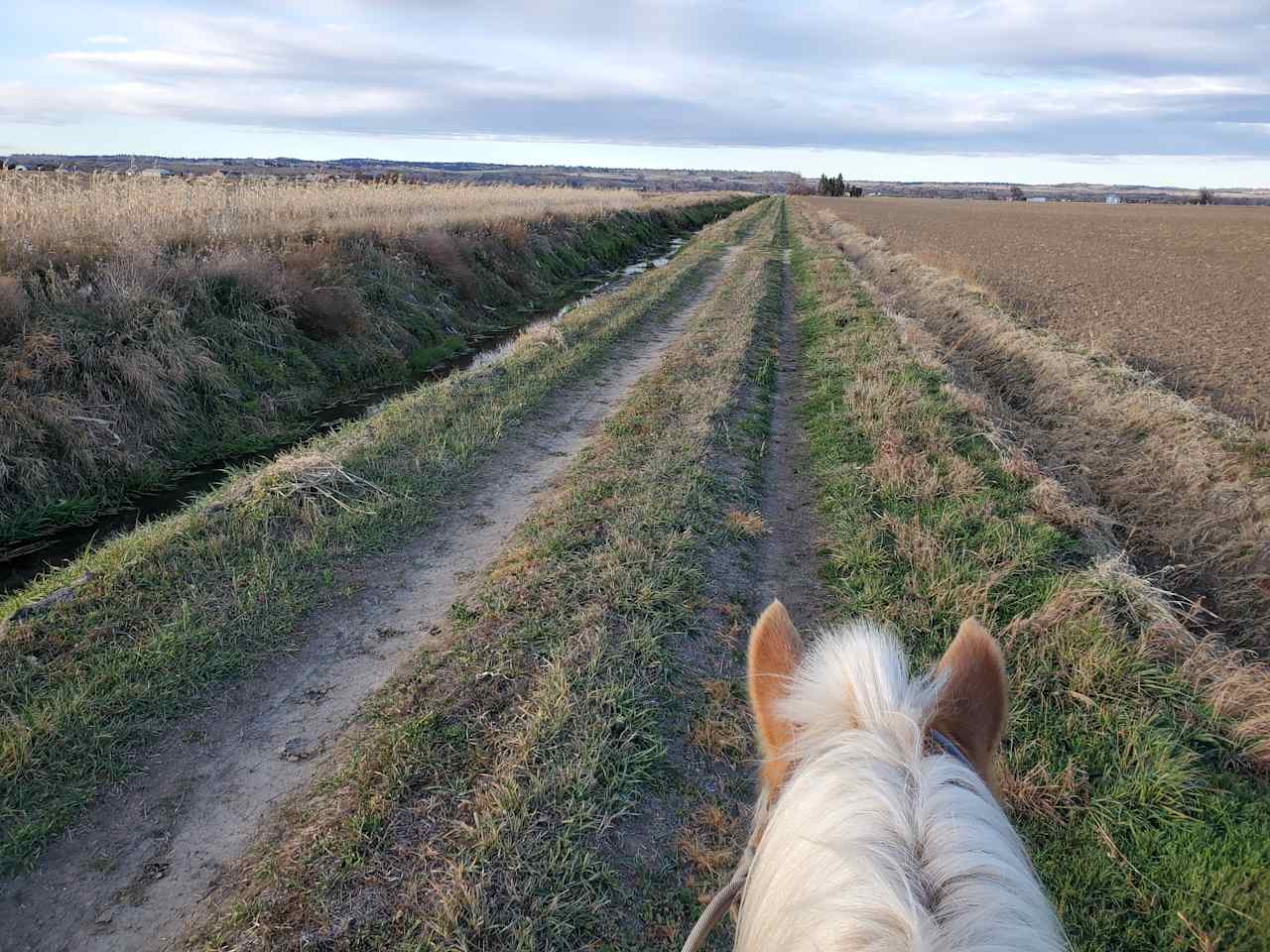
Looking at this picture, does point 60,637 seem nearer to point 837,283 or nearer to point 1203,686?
point 1203,686

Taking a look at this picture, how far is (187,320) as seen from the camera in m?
8.52

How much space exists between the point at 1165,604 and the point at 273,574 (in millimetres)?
5469

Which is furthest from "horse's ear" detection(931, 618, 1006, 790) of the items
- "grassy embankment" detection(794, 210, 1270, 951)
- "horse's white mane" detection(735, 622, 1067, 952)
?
"grassy embankment" detection(794, 210, 1270, 951)

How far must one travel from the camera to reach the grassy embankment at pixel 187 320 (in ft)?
21.0

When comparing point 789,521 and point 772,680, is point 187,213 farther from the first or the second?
point 772,680

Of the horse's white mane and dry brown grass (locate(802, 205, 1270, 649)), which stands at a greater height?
the horse's white mane

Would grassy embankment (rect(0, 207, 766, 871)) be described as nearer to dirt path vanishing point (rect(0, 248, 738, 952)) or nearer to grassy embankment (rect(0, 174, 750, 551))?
dirt path vanishing point (rect(0, 248, 738, 952))

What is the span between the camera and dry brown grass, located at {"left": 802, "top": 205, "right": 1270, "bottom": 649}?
5.32m

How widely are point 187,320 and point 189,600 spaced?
5914 mm

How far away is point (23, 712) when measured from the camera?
3176mm

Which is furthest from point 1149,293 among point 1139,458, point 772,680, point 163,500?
point 163,500

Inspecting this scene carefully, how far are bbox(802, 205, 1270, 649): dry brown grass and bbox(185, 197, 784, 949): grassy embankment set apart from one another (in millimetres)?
3365

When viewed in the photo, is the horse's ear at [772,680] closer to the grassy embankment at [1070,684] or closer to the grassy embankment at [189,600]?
the grassy embankment at [1070,684]

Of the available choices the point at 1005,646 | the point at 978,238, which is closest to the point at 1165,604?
the point at 1005,646
